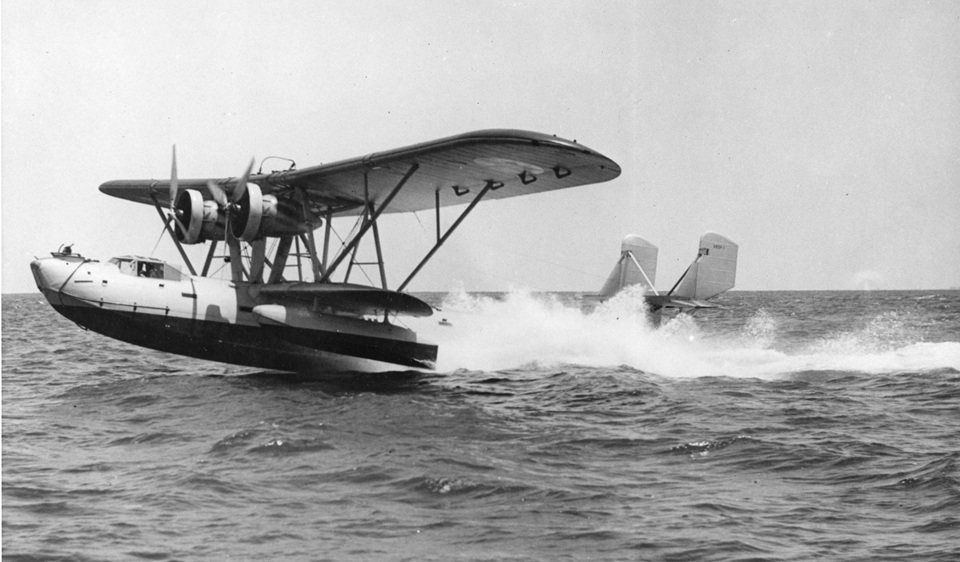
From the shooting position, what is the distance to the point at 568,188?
16.2m

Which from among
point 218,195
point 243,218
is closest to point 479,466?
point 243,218

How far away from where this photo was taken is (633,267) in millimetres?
27469

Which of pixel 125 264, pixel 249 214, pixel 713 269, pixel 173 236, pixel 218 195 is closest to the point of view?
pixel 125 264

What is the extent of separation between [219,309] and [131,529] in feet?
33.0

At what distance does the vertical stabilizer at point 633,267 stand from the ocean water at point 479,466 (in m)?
9.28

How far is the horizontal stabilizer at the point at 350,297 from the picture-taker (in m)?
15.4

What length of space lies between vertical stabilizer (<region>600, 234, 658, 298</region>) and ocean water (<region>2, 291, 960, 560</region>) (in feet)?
30.4

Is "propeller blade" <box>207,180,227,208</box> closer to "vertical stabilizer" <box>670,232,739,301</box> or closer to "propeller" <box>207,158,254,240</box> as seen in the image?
"propeller" <box>207,158,254,240</box>

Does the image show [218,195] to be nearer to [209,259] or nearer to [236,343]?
[209,259]

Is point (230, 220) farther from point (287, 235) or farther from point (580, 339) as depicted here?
point (580, 339)

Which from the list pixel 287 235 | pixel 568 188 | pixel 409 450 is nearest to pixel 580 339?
pixel 568 188

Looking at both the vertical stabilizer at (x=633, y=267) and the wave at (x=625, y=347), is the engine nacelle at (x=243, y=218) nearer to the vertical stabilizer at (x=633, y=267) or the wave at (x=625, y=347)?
the wave at (x=625, y=347)

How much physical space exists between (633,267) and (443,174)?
12874mm

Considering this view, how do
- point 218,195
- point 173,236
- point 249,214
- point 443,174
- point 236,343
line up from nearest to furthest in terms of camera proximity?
point 249,214 < point 443,174 < point 236,343 < point 218,195 < point 173,236
